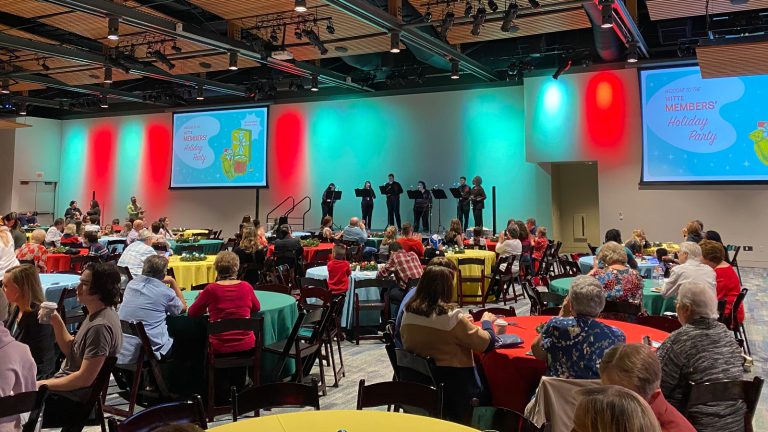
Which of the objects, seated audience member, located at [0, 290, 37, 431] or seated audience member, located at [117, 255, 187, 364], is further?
seated audience member, located at [117, 255, 187, 364]

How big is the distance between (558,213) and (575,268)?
31.6ft

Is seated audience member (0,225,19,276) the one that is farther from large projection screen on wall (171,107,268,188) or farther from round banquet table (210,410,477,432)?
large projection screen on wall (171,107,268,188)

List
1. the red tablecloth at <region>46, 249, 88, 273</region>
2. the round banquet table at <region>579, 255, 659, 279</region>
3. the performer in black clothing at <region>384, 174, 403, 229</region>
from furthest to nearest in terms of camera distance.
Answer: the performer in black clothing at <region>384, 174, 403, 229</region> → the red tablecloth at <region>46, 249, 88, 273</region> → the round banquet table at <region>579, 255, 659, 279</region>

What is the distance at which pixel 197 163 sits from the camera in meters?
21.0

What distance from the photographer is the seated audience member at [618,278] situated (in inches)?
188

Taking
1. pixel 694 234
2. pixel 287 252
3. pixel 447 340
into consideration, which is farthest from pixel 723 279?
pixel 287 252

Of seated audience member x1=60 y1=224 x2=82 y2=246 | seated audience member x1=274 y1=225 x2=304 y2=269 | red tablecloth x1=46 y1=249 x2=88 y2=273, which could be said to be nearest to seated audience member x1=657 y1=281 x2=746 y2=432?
seated audience member x1=274 y1=225 x2=304 y2=269

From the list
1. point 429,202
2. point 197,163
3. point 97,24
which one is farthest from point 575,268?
point 197,163

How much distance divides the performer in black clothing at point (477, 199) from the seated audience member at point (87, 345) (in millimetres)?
13319

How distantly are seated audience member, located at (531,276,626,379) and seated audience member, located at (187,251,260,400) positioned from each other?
244 centimetres

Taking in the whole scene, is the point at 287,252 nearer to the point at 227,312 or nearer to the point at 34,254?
the point at 34,254

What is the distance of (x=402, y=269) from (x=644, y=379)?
4.91 m

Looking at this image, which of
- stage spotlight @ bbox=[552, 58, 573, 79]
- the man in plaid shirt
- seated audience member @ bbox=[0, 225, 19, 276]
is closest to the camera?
seated audience member @ bbox=[0, 225, 19, 276]

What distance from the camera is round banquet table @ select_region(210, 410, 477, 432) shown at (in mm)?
2334
